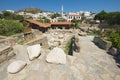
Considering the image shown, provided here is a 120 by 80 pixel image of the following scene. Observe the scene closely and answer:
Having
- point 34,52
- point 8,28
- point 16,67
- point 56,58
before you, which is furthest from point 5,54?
point 8,28

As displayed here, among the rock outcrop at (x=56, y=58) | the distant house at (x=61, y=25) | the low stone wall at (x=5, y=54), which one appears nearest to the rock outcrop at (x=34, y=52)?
the rock outcrop at (x=56, y=58)

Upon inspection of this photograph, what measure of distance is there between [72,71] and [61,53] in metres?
1.00

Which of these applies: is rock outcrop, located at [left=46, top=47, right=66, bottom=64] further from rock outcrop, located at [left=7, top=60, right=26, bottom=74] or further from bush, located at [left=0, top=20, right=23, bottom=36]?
bush, located at [left=0, top=20, right=23, bottom=36]

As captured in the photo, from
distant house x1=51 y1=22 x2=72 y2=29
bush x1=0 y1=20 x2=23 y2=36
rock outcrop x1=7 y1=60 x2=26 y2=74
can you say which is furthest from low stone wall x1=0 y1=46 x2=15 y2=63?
distant house x1=51 y1=22 x2=72 y2=29

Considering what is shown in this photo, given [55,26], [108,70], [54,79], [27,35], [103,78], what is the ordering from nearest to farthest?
[54,79] < [103,78] < [108,70] < [27,35] < [55,26]

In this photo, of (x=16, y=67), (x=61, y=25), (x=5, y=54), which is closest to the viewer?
(x=16, y=67)

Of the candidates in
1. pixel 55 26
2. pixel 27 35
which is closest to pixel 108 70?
pixel 27 35

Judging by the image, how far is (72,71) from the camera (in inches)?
203

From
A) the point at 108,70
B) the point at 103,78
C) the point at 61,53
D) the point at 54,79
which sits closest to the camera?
the point at 54,79

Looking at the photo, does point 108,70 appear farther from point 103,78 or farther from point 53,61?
point 53,61

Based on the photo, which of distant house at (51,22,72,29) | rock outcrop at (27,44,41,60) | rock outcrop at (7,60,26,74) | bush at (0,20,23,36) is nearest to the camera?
rock outcrop at (7,60,26,74)

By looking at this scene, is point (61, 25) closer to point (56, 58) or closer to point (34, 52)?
point (34, 52)

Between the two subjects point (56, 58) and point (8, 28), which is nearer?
point (56, 58)

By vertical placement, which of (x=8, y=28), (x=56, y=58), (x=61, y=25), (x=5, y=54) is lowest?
(x=61, y=25)
